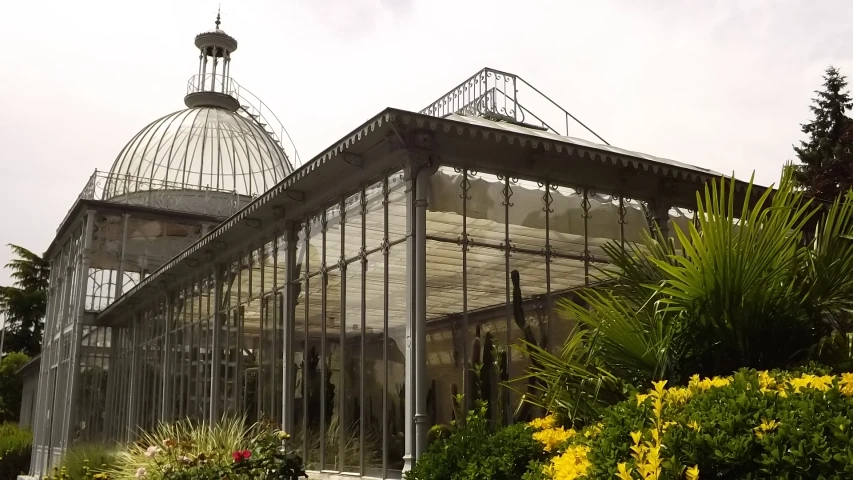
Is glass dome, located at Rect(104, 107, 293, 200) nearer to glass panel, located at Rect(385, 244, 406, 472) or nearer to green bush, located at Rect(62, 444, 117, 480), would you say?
green bush, located at Rect(62, 444, 117, 480)

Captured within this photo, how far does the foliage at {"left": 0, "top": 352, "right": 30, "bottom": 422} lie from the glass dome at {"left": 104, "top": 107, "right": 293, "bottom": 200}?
22.7m

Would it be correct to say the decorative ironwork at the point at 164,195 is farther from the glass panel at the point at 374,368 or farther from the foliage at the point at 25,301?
the foliage at the point at 25,301

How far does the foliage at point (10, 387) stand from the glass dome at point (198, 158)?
22.7 m

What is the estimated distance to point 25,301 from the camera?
5797 cm

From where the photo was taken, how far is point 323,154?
11.2 m

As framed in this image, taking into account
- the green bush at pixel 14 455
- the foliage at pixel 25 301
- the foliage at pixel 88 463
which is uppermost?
the foliage at pixel 25 301

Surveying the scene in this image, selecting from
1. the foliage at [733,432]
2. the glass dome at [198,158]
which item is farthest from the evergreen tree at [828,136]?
the foliage at [733,432]

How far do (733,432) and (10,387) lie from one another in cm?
5502

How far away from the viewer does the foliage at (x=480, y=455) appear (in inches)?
274

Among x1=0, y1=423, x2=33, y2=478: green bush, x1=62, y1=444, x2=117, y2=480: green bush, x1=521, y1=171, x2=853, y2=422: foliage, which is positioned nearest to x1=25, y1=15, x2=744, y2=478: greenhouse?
x1=521, y1=171, x2=853, y2=422: foliage

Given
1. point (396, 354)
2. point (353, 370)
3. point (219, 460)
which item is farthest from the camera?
point (353, 370)

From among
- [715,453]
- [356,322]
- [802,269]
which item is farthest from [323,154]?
[715,453]

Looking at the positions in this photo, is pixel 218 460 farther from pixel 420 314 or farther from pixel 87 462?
pixel 87 462

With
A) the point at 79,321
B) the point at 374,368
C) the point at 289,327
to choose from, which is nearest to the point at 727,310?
the point at 374,368
